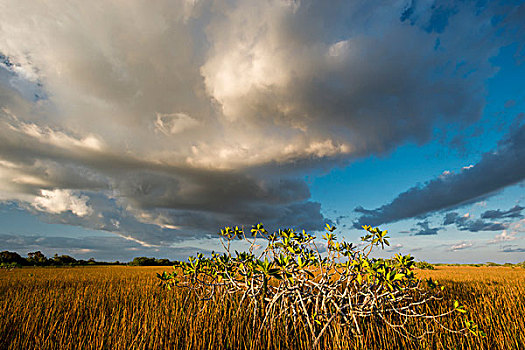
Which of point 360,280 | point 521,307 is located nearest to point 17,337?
point 360,280

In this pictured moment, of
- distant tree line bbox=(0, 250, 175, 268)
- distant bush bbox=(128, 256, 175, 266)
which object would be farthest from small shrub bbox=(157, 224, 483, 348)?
distant bush bbox=(128, 256, 175, 266)

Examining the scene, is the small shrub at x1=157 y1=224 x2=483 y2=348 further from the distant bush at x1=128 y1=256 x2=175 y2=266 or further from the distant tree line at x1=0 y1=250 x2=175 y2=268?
the distant bush at x1=128 y1=256 x2=175 y2=266

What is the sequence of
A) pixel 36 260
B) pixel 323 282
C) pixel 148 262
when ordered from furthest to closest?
pixel 148 262, pixel 36 260, pixel 323 282

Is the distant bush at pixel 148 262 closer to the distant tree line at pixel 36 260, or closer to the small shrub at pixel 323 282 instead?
the distant tree line at pixel 36 260

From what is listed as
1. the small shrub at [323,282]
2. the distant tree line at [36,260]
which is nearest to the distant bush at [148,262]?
the distant tree line at [36,260]

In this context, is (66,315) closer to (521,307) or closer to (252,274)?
(252,274)

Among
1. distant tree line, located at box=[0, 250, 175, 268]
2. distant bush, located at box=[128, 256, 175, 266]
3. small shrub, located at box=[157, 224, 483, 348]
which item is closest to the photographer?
small shrub, located at box=[157, 224, 483, 348]

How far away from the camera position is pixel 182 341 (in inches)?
161

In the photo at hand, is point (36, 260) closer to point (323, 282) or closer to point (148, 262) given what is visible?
point (148, 262)

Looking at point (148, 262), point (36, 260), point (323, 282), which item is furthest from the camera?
point (148, 262)

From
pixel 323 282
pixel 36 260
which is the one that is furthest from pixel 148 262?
pixel 323 282

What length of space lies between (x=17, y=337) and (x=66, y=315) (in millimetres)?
959

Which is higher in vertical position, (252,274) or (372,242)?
(372,242)

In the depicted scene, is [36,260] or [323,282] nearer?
[323,282]
